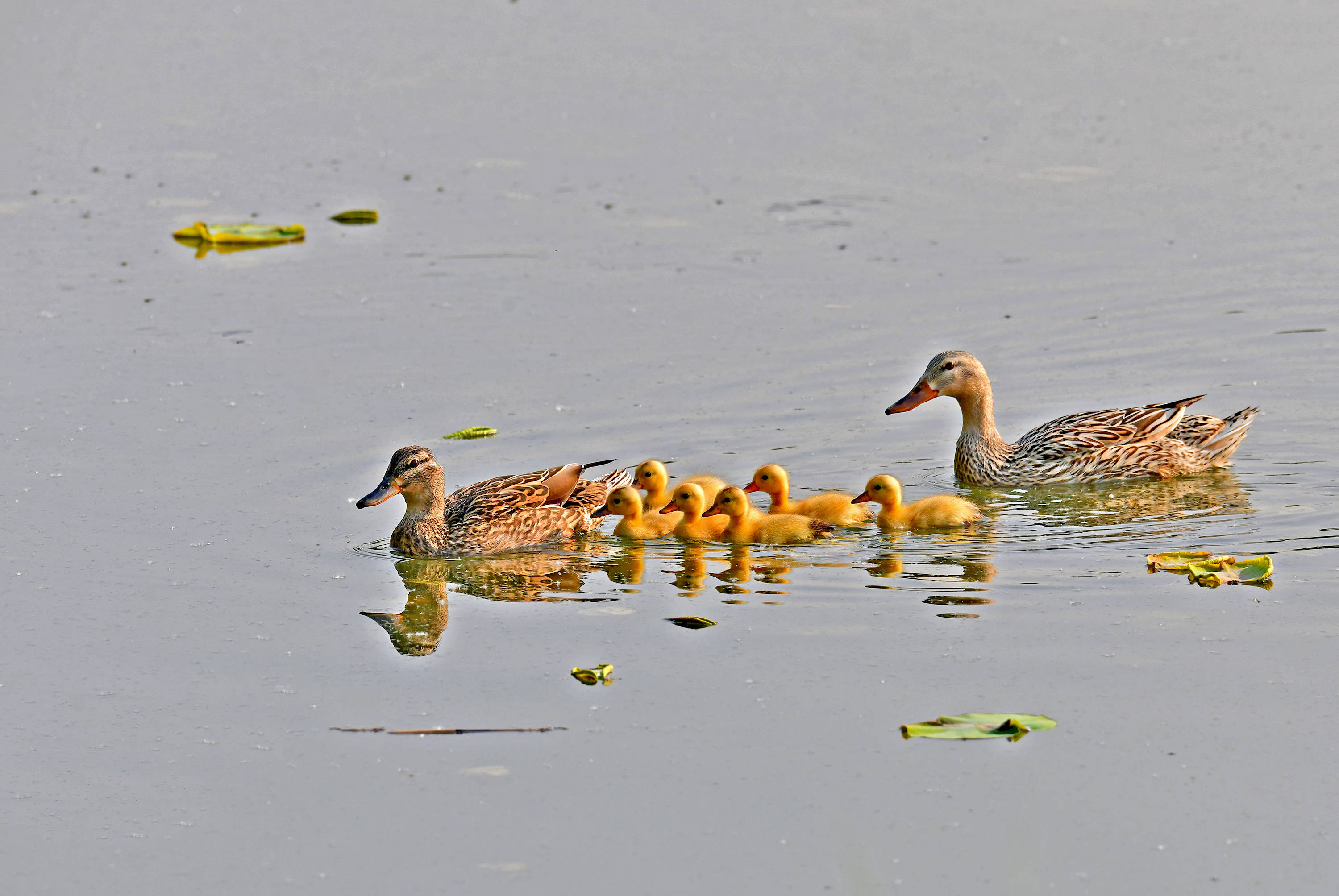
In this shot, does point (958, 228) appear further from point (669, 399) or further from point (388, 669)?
point (388, 669)

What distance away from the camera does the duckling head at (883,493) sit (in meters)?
9.21

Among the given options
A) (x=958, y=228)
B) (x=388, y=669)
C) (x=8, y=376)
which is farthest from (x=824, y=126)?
(x=388, y=669)

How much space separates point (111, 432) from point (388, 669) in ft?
12.5

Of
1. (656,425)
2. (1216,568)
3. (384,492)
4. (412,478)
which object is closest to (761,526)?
(656,425)

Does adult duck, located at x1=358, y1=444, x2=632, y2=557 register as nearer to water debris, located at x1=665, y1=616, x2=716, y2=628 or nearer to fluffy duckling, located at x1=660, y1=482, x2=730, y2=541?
fluffy duckling, located at x1=660, y1=482, x2=730, y2=541

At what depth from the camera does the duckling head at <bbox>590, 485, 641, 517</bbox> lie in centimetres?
925

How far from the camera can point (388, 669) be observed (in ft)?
24.2

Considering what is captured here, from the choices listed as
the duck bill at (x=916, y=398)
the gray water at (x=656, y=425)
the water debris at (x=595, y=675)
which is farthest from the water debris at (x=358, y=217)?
the water debris at (x=595, y=675)

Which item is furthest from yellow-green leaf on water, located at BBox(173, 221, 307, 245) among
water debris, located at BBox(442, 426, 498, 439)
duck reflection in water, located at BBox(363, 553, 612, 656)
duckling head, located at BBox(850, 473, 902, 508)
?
duckling head, located at BBox(850, 473, 902, 508)

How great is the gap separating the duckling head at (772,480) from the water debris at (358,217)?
6123mm

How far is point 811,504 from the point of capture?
30.7 ft

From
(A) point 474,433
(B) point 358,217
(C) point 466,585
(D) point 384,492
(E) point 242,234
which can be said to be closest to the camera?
(C) point 466,585

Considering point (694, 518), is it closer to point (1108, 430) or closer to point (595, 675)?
point (595, 675)

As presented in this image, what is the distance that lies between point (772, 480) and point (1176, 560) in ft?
6.68
